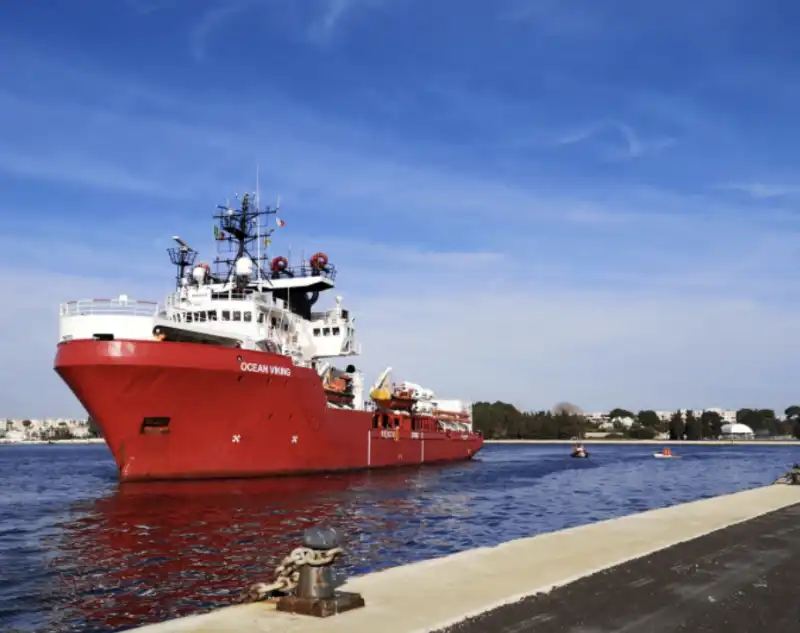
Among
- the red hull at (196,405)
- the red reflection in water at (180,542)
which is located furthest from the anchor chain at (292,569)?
the red hull at (196,405)

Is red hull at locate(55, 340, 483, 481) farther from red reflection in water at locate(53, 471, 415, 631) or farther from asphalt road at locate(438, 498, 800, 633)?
asphalt road at locate(438, 498, 800, 633)

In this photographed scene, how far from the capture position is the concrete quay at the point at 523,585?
736 cm

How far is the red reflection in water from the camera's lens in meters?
12.2

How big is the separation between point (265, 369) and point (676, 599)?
24.5 m

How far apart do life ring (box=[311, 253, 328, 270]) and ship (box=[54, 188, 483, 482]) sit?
0.20ft

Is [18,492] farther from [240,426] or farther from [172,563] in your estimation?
[172,563]

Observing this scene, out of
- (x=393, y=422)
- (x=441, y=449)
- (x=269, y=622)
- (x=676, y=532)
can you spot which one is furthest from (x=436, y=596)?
(x=441, y=449)

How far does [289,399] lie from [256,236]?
44.0ft

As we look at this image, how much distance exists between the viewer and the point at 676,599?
8844 mm

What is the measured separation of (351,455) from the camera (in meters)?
41.2

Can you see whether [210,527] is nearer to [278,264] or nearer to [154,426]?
[154,426]

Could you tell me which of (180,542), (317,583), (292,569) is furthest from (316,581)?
(180,542)

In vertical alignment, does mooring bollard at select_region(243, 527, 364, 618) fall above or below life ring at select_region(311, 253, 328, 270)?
below

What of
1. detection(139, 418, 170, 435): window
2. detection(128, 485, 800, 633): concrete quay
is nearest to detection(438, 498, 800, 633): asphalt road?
detection(128, 485, 800, 633): concrete quay
